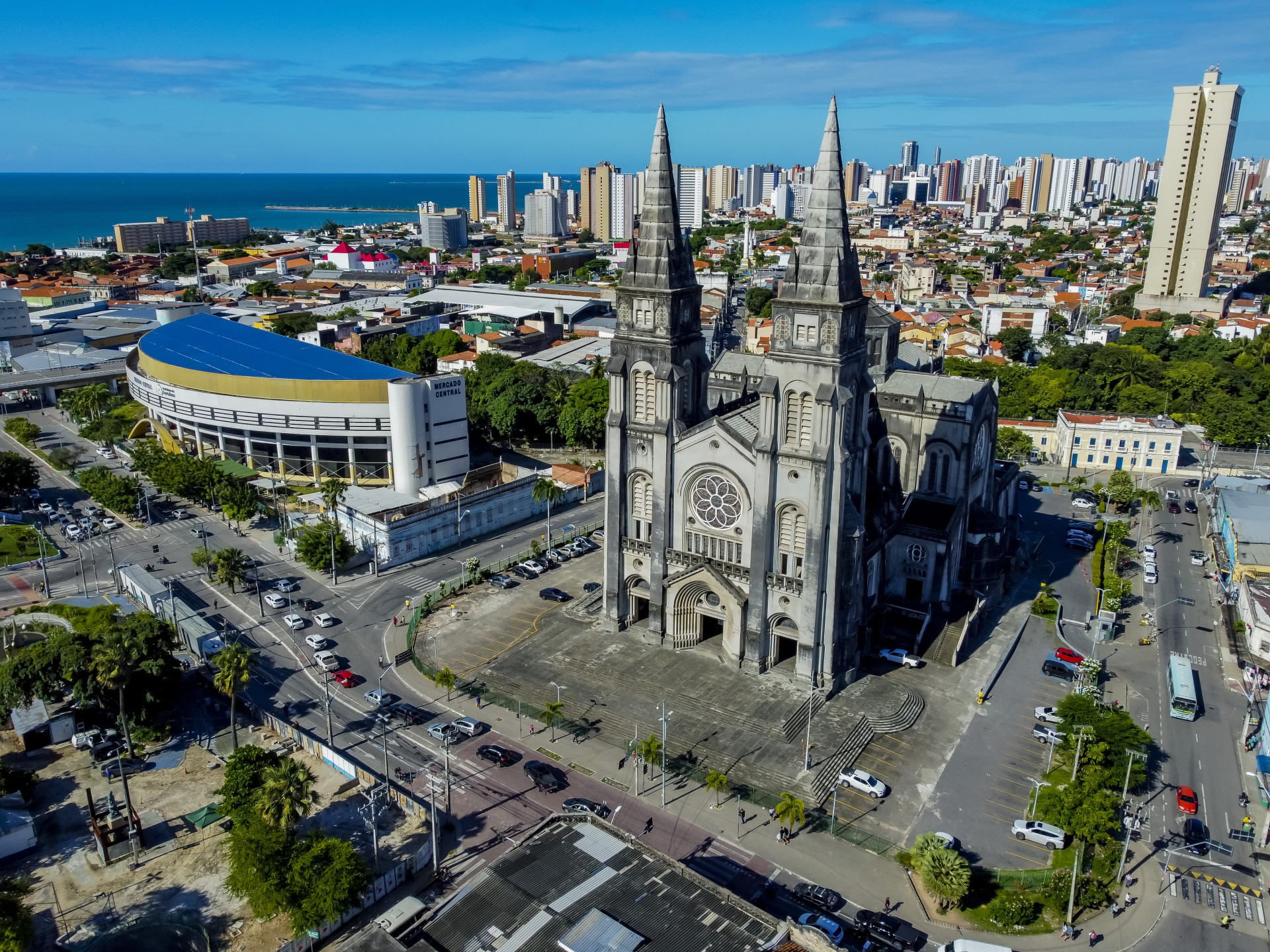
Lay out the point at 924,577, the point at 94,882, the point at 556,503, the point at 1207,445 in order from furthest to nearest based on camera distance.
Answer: the point at 1207,445, the point at 556,503, the point at 924,577, the point at 94,882

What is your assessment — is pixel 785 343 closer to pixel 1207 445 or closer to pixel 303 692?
pixel 303 692

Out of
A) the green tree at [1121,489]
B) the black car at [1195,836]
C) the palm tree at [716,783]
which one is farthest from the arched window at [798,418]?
the green tree at [1121,489]

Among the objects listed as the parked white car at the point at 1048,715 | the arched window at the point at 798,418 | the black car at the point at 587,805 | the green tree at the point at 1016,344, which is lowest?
the black car at the point at 587,805

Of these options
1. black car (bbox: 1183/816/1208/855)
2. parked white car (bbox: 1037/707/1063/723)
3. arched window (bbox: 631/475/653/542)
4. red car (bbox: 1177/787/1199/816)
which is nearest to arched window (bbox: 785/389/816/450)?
arched window (bbox: 631/475/653/542)

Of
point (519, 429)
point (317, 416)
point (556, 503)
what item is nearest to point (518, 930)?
point (556, 503)

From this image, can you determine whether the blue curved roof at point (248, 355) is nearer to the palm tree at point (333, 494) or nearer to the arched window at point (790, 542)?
the palm tree at point (333, 494)

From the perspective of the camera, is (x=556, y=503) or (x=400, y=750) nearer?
(x=400, y=750)

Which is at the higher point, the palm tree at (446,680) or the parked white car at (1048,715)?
the palm tree at (446,680)
